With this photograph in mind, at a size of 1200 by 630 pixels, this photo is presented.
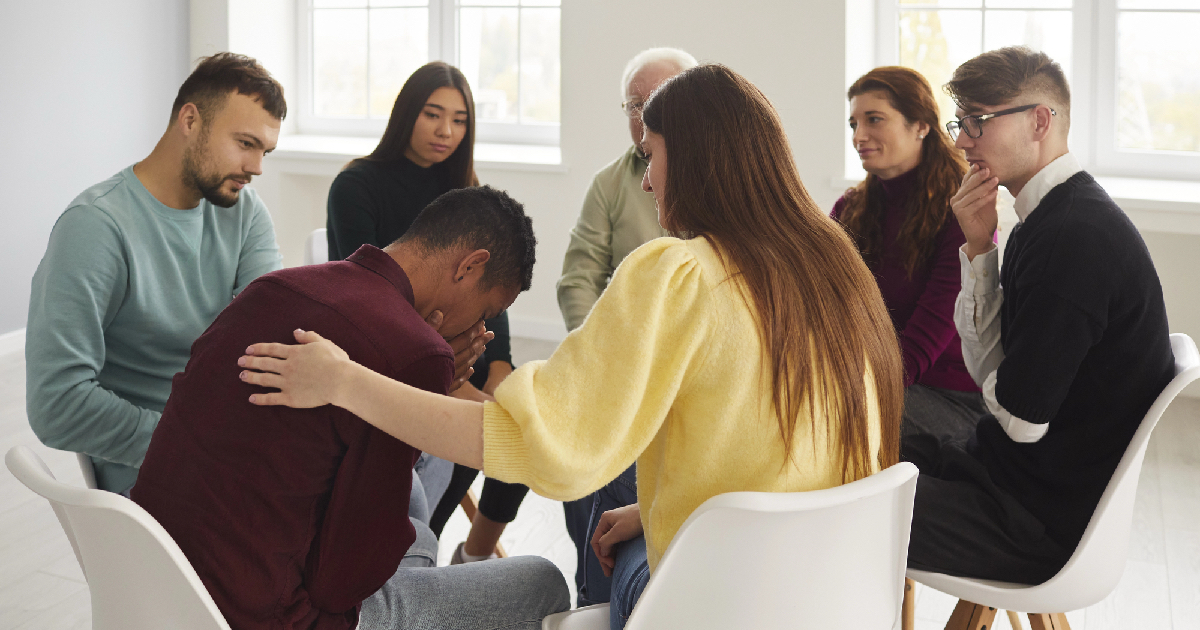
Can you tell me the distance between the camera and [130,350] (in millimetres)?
1784

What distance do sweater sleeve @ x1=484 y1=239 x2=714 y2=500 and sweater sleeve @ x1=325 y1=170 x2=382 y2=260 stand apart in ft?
5.09

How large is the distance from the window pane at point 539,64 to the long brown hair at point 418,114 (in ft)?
8.12

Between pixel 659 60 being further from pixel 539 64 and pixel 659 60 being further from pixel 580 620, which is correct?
pixel 539 64

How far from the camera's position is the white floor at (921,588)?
7.36ft

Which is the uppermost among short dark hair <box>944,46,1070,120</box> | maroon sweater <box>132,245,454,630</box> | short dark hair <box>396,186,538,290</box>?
short dark hair <box>944,46,1070,120</box>

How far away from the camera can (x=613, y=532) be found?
1.45 meters

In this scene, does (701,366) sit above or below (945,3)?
below

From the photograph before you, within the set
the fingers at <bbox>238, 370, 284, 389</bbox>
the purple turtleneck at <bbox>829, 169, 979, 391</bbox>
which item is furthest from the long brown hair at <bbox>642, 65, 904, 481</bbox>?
the purple turtleneck at <bbox>829, 169, 979, 391</bbox>

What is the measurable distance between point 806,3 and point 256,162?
9.21ft

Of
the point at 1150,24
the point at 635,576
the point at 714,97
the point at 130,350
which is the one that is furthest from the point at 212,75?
the point at 1150,24

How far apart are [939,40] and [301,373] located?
12.8ft

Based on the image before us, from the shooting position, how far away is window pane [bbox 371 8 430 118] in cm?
537

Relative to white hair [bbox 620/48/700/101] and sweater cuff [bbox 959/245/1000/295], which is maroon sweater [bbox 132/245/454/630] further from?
white hair [bbox 620/48/700/101]

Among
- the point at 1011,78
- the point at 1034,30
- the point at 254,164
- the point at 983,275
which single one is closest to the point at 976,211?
the point at 983,275
